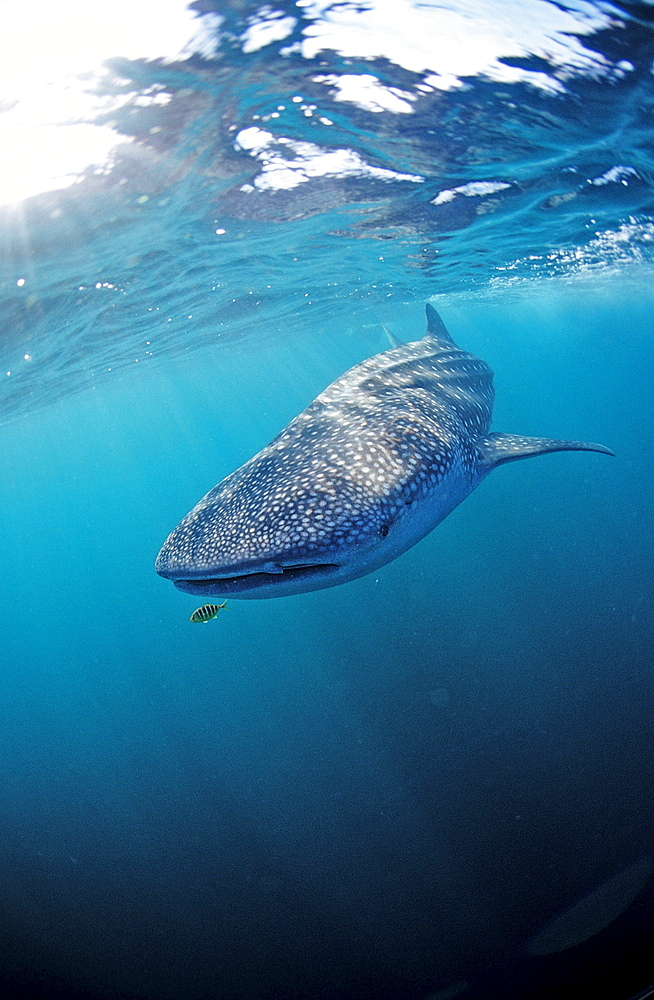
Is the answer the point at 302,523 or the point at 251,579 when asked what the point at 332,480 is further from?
the point at 251,579

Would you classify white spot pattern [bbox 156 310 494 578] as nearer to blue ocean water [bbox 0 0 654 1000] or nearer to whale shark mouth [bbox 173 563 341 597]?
whale shark mouth [bbox 173 563 341 597]

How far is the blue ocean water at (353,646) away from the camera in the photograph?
507cm

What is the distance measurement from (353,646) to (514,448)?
32.3 feet

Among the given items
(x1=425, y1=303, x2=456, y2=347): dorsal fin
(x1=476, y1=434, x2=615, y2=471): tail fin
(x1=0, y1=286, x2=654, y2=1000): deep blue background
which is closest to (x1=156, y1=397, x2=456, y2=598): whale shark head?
(x1=476, y1=434, x2=615, y2=471): tail fin

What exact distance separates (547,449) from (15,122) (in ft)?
21.1

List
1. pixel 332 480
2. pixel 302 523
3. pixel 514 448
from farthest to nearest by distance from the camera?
pixel 514 448 → pixel 332 480 → pixel 302 523

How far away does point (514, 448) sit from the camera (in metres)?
5.49

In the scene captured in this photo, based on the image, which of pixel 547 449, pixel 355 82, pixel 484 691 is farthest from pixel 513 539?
pixel 355 82

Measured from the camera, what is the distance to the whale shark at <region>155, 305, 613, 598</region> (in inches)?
125

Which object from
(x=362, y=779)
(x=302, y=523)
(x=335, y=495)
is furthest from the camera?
(x=362, y=779)

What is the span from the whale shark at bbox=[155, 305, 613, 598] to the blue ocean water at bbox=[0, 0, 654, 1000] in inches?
111

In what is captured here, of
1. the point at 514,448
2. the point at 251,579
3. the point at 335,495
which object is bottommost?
the point at 514,448

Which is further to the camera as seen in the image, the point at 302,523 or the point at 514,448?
the point at 514,448

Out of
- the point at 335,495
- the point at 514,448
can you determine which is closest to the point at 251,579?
the point at 335,495
